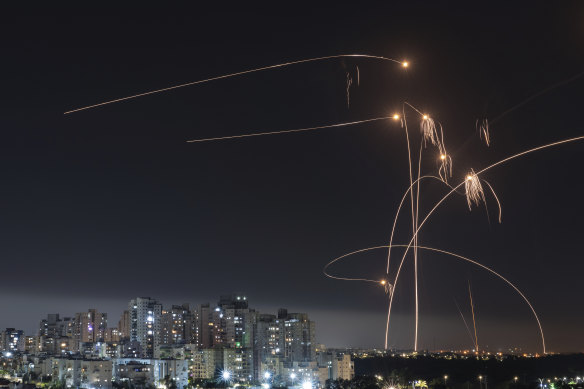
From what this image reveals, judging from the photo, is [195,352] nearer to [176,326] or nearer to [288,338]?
[288,338]

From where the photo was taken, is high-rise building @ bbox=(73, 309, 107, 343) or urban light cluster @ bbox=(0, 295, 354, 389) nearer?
urban light cluster @ bbox=(0, 295, 354, 389)

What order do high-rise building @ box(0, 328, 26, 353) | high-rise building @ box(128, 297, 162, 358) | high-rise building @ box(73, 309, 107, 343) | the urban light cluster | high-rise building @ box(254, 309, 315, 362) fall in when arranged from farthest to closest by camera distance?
high-rise building @ box(0, 328, 26, 353)
high-rise building @ box(73, 309, 107, 343)
high-rise building @ box(128, 297, 162, 358)
high-rise building @ box(254, 309, 315, 362)
the urban light cluster

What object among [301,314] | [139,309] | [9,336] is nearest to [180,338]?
[139,309]

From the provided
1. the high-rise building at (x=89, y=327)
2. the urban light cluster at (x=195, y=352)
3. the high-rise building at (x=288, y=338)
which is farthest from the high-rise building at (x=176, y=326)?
the high-rise building at (x=89, y=327)

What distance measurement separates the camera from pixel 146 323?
46.5 metres

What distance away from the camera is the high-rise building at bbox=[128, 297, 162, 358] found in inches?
1815

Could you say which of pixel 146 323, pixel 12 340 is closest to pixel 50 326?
pixel 12 340

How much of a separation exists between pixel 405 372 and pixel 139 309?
61.5 ft

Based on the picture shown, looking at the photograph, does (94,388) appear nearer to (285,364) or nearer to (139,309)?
(285,364)

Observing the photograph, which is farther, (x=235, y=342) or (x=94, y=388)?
(x=235, y=342)

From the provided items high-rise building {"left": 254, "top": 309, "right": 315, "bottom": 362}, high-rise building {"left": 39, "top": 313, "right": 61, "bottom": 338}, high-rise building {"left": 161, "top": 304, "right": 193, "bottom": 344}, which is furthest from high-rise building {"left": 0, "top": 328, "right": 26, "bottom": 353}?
high-rise building {"left": 254, "top": 309, "right": 315, "bottom": 362}

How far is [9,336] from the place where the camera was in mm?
59812

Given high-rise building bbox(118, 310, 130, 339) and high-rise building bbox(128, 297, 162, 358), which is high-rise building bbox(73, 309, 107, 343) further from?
high-rise building bbox(128, 297, 162, 358)

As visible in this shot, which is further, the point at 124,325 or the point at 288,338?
the point at 124,325
